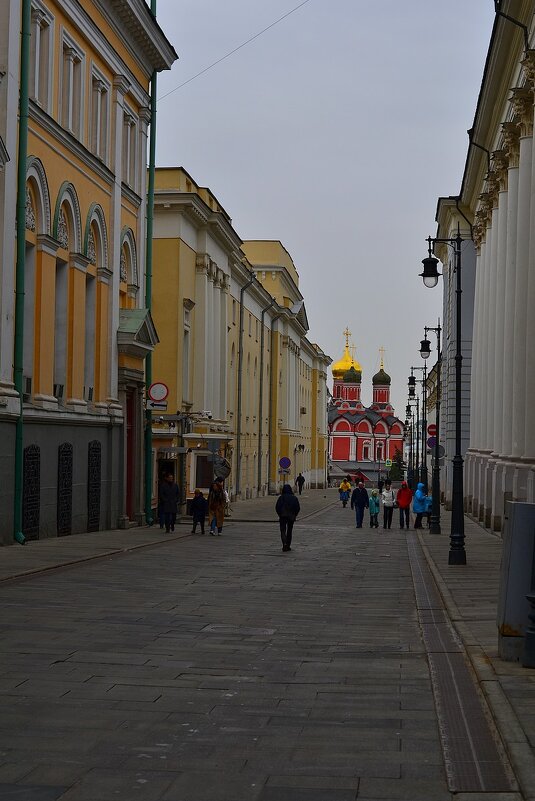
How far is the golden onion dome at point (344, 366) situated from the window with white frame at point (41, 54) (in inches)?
6508

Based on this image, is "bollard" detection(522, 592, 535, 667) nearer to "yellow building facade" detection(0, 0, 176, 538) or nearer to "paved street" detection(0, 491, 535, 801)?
"paved street" detection(0, 491, 535, 801)

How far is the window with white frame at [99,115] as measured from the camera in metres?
31.7

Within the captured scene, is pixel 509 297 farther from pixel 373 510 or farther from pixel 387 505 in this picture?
pixel 373 510

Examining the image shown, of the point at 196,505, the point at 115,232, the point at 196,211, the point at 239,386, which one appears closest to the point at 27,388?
the point at 196,505

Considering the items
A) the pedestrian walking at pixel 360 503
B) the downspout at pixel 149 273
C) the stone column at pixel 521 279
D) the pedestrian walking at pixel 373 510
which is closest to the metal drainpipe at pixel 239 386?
the pedestrian walking at pixel 360 503

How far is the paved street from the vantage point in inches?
274

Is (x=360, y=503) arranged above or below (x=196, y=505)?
below

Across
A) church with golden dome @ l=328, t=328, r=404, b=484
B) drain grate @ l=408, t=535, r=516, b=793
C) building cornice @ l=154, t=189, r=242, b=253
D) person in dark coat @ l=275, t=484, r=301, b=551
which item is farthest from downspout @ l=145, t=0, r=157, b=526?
church with golden dome @ l=328, t=328, r=404, b=484

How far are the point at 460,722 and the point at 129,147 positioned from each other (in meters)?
29.2

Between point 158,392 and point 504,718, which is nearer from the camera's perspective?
→ point 504,718

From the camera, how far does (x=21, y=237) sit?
977 inches

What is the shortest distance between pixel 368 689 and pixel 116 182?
2532cm

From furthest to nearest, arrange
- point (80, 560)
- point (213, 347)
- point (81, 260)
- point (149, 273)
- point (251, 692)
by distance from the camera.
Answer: point (213, 347), point (149, 273), point (81, 260), point (80, 560), point (251, 692)

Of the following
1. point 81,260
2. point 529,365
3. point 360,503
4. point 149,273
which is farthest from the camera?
point 360,503
